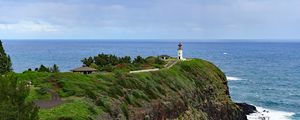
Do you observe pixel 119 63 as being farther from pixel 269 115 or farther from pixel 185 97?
pixel 269 115

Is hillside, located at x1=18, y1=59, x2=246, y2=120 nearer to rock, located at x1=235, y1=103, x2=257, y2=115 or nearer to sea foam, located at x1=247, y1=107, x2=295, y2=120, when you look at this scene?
sea foam, located at x1=247, y1=107, x2=295, y2=120

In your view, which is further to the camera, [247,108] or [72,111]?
[247,108]

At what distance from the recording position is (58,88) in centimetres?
5488

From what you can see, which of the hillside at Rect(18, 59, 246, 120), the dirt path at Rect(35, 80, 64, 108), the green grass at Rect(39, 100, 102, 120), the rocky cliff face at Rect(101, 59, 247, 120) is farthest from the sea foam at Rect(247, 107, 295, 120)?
the green grass at Rect(39, 100, 102, 120)

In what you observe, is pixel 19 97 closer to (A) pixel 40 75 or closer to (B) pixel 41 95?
(B) pixel 41 95

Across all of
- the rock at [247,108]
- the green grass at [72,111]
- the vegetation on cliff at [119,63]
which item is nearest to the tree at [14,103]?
the green grass at [72,111]

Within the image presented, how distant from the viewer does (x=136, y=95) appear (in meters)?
58.5

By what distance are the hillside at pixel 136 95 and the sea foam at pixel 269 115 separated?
407cm

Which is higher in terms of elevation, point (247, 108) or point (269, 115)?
point (247, 108)

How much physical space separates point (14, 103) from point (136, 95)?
97.9ft

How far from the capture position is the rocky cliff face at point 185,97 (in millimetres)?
56019

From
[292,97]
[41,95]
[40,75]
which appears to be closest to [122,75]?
[40,75]

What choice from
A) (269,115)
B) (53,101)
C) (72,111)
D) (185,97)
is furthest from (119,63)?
(72,111)

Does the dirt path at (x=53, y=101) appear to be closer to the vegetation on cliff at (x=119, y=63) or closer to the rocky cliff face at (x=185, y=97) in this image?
the rocky cliff face at (x=185, y=97)
